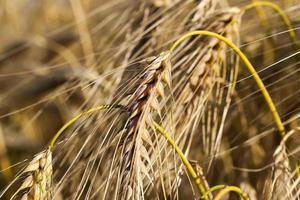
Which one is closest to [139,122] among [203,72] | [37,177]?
[37,177]

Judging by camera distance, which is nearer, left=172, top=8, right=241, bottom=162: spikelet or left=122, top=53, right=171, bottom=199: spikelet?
left=122, top=53, right=171, bottom=199: spikelet

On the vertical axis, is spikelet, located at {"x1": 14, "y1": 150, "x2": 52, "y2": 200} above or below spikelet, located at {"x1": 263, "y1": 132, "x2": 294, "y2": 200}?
above

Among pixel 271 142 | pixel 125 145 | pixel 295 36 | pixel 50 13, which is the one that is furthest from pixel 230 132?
pixel 50 13

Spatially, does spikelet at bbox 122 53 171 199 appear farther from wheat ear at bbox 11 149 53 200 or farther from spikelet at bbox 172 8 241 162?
spikelet at bbox 172 8 241 162

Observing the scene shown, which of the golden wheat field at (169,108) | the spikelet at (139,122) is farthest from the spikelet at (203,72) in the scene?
the spikelet at (139,122)

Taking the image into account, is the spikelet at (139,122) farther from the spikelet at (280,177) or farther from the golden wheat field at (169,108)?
the spikelet at (280,177)

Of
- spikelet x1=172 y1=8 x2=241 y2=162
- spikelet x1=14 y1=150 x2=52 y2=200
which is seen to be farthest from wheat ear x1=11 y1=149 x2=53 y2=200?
spikelet x1=172 y1=8 x2=241 y2=162

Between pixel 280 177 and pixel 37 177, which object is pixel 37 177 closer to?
pixel 37 177

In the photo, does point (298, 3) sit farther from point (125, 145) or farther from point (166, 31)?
point (125, 145)
